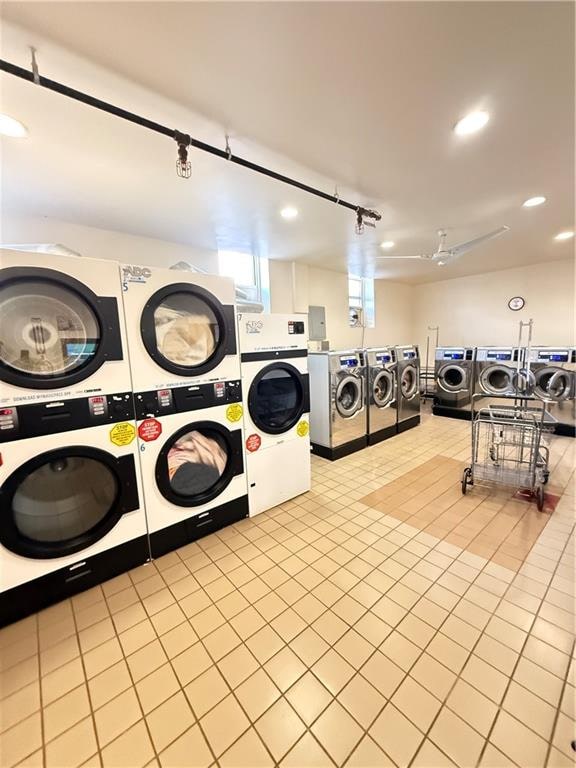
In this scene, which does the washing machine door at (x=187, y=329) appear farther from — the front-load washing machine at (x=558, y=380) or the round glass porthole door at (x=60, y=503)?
the front-load washing machine at (x=558, y=380)

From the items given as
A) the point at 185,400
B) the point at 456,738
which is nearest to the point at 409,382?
the point at 185,400

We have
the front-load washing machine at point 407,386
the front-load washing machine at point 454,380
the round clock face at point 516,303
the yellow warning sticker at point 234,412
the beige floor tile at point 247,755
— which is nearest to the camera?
the beige floor tile at point 247,755

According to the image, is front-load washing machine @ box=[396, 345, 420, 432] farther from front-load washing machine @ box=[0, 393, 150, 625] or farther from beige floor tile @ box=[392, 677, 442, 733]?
front-load washing machine @ box=[0, 393, 150, 625]

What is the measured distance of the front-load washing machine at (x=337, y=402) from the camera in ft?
12.2

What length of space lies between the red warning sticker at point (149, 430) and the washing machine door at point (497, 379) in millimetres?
5304

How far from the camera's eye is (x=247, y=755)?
113cm

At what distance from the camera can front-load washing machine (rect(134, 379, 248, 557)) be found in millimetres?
2105

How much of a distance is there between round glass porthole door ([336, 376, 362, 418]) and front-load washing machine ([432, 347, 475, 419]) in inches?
101

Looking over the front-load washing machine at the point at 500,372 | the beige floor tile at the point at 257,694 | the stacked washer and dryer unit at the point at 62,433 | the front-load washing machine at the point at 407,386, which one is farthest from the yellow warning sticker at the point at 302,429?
the front-load washing machine at the point at 500,372

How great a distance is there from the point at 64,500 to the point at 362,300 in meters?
6.38

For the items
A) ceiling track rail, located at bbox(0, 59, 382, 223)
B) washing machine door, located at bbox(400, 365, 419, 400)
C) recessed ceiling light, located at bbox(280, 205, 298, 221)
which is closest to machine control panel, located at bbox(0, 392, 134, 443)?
ceiling track rail, located at bbox(0, 59, 382, 223)

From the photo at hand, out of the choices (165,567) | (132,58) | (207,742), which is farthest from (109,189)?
(207,742)

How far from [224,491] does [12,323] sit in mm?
1762

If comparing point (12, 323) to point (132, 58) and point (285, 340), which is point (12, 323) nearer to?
point (132, 58)
